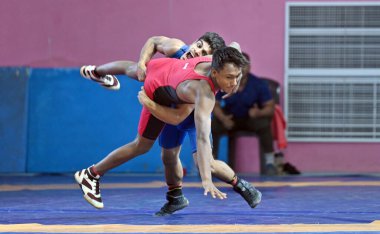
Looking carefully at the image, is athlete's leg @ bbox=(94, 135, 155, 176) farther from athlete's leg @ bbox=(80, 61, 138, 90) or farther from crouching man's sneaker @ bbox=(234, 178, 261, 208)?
crouching man's sneaker @ bbox=(234, 178, 261, 208)

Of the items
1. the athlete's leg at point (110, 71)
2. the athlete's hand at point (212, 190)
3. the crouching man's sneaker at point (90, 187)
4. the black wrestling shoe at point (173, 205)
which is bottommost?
the black wrestling shoe at point (173, 205)

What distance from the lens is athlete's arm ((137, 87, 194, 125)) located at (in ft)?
21.0

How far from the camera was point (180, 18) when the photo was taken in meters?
11.2

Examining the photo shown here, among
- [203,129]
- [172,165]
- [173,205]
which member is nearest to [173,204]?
[173,205]

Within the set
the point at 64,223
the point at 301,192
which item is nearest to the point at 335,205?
the point at 301,192

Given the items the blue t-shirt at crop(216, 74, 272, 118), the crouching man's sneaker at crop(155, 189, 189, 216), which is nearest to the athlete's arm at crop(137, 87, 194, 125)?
the crouching man's sneaker at crop(155, 189, 189, 216)

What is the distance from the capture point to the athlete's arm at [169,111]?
639 centimetres

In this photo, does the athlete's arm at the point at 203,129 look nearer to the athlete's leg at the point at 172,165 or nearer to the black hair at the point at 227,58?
the black hair at the point at 227,58

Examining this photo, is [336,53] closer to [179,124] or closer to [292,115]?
[292,115]

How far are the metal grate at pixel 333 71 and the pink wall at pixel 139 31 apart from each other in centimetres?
16

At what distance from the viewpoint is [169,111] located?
6.42m

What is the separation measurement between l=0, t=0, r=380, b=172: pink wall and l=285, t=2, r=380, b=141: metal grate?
0.16 meters

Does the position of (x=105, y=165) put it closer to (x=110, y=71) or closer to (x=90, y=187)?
(x=90, y=187)

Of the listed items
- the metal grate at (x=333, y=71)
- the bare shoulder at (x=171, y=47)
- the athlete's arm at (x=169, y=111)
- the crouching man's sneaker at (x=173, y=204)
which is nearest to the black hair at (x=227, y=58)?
the athlete's arm at (x=169, y=111)
